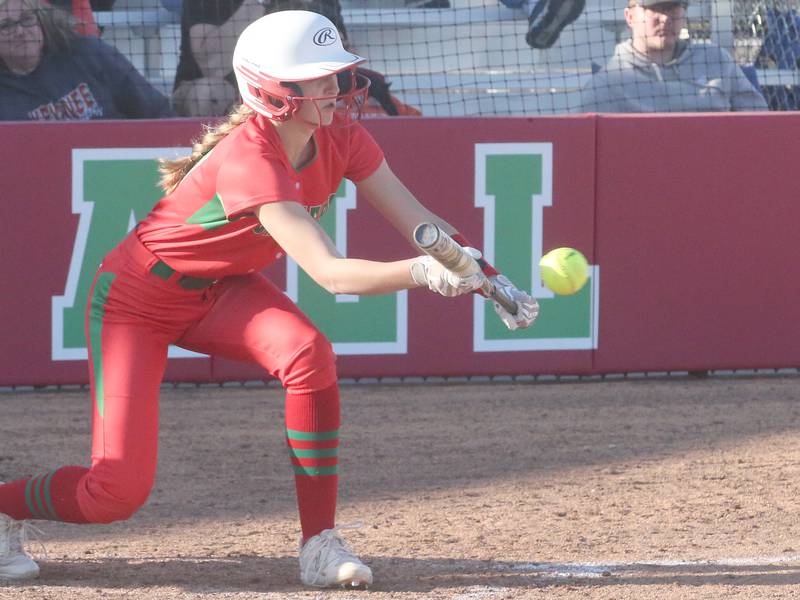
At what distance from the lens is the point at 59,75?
725 cm

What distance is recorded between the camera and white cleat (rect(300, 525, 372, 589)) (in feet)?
12.0

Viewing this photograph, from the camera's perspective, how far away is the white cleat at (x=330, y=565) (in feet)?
12.0

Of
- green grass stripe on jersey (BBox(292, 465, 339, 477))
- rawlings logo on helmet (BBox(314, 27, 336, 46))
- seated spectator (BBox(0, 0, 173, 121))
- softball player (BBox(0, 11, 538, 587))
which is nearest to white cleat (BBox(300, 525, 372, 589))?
softball player (BBox(0, 11, 538, 587))

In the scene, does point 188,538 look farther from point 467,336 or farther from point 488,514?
point 467,336

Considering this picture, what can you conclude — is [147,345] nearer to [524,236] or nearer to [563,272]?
[563,272]

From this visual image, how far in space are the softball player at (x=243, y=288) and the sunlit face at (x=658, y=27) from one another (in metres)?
4.60

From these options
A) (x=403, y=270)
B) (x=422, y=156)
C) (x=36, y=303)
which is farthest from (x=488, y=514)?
(x=36, y=303)

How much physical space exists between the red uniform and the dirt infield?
1.03ft

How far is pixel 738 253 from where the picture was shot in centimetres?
682

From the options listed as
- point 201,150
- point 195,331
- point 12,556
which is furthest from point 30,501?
point 201,150

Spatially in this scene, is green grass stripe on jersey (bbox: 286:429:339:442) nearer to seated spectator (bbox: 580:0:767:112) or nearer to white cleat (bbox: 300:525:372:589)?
white cleat (bbox: 300:525:372:589)

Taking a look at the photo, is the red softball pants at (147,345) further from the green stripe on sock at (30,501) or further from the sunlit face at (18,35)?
the sunlit face at (18,35)

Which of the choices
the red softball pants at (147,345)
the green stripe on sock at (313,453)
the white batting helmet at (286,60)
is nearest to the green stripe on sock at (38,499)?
the red softball pants at (147,345)

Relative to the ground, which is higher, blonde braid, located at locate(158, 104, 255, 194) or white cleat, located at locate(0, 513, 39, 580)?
blonde braid, located at locate(158, 104, 255, 194)
